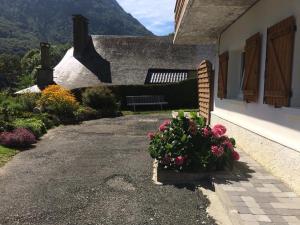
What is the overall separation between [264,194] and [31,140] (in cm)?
794

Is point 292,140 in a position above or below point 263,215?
above

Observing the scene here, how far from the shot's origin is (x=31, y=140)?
11641 millimetres

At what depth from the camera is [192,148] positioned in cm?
704

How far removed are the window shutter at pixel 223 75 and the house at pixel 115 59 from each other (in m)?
16.3

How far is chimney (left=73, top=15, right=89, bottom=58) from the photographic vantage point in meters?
32.7

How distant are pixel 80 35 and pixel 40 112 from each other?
16488 millimetres

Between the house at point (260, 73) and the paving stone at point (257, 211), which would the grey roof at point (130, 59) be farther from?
the paving stone at point (257, 211)

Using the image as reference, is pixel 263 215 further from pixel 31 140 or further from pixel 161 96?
pixel 161 96

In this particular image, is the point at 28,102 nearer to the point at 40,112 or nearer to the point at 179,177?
the point at 40,112

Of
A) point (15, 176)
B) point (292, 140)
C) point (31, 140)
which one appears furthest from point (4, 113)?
point (292, 140)

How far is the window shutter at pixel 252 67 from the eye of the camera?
7799mm

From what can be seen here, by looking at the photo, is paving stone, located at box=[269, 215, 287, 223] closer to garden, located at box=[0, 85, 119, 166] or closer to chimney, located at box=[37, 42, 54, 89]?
garden, located at box=[0, 85, 119, 166]

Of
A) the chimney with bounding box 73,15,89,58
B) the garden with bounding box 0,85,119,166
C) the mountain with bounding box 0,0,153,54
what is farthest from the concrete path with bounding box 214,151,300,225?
the mountain with bounding box 0,0,153,54

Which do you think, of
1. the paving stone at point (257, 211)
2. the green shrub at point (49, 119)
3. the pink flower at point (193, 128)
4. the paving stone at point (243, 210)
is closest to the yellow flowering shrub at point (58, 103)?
the green shrub at point (49, 119)
